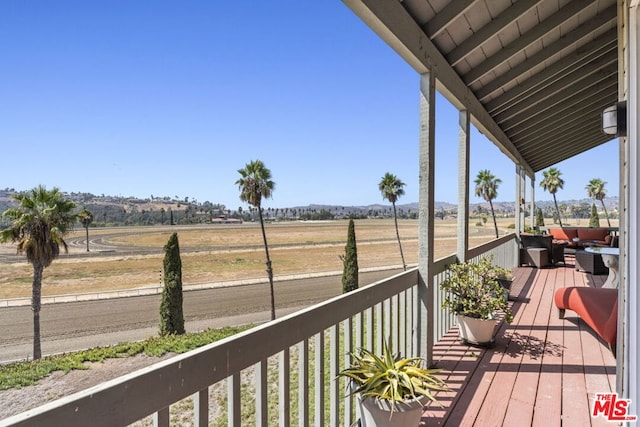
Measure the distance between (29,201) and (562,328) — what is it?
20701mm

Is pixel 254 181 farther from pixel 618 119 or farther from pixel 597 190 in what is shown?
pixel 597 190

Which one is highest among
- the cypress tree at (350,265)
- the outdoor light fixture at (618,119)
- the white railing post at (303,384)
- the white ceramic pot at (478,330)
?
the outdoor light fixture at (618,119)

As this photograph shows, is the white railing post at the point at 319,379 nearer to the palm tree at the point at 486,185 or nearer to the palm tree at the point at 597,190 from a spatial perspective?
the palm tree at the point at 486,185

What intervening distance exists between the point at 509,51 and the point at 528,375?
101 inches

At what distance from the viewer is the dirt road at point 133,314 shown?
25219 mm

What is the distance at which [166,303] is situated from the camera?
60.5 feet

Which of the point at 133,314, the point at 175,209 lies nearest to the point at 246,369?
the point at 133,314

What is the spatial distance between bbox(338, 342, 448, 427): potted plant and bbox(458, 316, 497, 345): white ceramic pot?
1637mm

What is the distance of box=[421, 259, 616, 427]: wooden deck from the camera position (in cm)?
211

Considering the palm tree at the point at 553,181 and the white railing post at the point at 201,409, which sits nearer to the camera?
the white railing post at the point at 201,409

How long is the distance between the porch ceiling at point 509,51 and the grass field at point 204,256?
25.4 m

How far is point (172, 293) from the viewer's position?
60.3ft

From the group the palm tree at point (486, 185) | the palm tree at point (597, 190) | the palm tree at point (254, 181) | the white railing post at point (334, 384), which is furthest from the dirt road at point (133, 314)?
the white railing post at point (334, 384)

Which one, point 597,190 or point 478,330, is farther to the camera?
point 597,190
